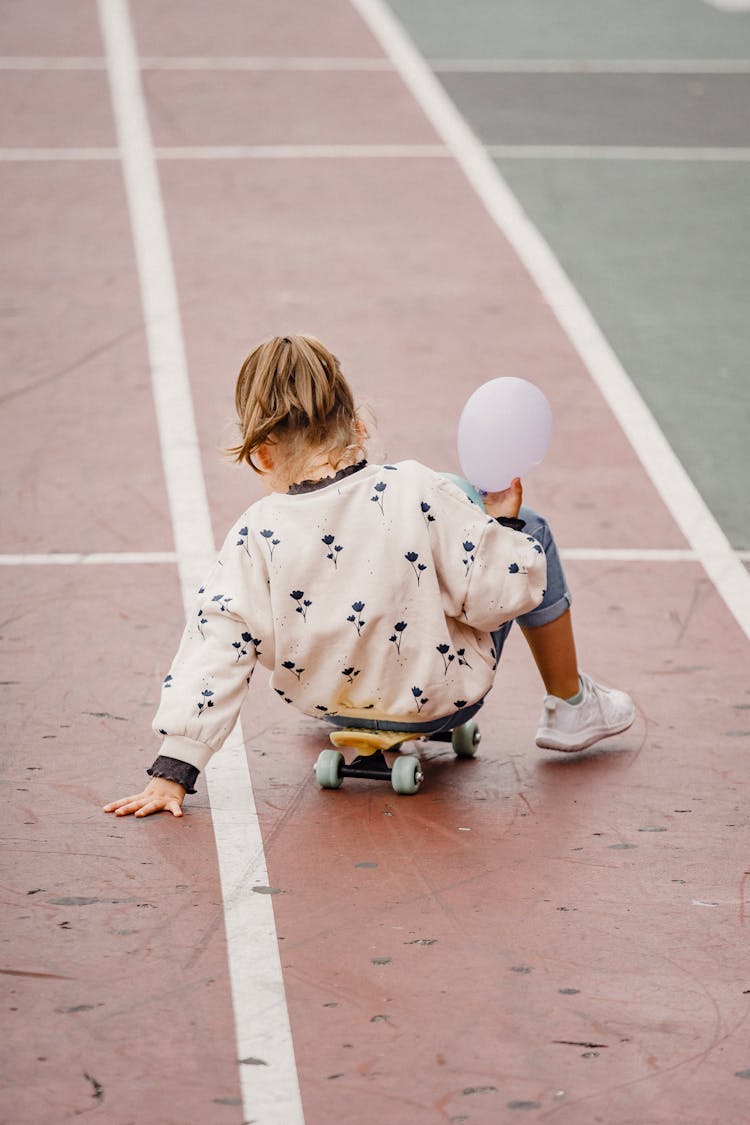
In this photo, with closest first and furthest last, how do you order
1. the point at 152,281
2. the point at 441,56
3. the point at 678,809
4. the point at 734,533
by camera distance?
the point at 678,809
the point at 734,533
the point at 152,281
the point at 441,56

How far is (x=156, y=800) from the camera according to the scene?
420 cm

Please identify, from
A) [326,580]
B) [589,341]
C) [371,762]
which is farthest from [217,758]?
[589,341]

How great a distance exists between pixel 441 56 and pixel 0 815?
10961 millimetres

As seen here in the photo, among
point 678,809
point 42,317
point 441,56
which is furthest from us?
point 441,56

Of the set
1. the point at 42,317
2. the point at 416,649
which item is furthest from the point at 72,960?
the point at 42,317

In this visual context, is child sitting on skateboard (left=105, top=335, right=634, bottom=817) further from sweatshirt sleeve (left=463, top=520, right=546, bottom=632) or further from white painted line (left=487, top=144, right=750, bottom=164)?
white painted line (left=487, top=144, right=750, bottom=164)

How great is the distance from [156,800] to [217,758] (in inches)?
17.9

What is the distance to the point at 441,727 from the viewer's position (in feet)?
14.4

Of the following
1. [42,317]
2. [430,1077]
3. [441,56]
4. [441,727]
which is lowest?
[430,1077]

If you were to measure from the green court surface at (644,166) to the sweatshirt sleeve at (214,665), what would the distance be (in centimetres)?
248

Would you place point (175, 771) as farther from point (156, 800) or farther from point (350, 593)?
point (350, 593)

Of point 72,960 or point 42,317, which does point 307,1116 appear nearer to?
point 72,960

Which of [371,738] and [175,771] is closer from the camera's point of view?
[175,771]

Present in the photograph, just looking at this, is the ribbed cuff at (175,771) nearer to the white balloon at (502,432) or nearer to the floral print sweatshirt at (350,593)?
the floral print sweatshirt at (350,593)
